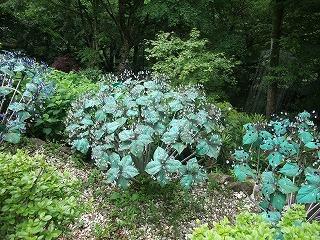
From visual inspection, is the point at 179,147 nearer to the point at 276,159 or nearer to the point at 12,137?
the point at 276,159

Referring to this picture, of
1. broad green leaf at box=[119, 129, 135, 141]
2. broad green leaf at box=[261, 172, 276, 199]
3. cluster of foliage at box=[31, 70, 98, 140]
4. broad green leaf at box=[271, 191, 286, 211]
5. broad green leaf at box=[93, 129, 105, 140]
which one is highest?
broad green leaf at box=[261, 172, 276, 199]

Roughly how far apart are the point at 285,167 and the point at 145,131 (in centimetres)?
128


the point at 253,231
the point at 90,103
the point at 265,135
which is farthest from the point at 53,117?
the point at 253,231

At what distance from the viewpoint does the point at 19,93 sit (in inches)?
199

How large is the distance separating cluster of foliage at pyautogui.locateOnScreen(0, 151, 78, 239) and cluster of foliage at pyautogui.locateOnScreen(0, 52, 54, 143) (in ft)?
7.81

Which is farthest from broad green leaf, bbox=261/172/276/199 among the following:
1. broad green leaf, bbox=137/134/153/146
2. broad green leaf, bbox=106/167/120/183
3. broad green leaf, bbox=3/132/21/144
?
broad green leaf, bbox=3/132/21/144

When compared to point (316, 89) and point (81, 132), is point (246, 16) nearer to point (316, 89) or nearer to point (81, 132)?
point (316, 89)

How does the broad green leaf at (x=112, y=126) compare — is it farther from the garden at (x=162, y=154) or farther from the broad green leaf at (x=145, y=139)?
the broad green leaf at (x=145, y=139)

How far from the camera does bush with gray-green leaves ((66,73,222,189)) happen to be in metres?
3.77

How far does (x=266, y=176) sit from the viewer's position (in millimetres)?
3414

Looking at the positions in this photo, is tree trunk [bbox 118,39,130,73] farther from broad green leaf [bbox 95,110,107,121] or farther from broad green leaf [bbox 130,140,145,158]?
broad green leaf [bbox 130,140,145,158]

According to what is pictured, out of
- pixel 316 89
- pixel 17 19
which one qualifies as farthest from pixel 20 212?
pixel 17 19

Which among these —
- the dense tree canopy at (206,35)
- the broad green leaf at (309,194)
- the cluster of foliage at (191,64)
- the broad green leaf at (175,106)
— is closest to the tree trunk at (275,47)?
the dense tree canopy at (206,35)

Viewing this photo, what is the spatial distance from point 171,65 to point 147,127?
14.0 ft
